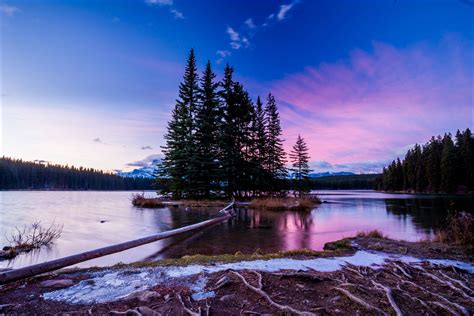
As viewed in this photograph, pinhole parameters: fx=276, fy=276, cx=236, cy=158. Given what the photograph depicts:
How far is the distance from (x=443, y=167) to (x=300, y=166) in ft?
143

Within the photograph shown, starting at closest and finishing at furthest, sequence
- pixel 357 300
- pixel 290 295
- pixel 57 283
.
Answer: pixel 357 300
pixel 290 295
pixel 57 283

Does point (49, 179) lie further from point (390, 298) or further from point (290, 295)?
point (390, 298)

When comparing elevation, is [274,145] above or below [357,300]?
above

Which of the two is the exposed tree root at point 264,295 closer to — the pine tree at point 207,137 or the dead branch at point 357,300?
the dead branch at point 357,300

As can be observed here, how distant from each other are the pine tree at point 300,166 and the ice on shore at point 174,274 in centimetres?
4813

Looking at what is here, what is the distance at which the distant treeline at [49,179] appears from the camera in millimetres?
128375

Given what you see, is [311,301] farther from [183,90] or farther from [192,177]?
[183,90]

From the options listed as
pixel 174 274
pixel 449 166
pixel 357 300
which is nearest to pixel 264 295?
pixel 357 300

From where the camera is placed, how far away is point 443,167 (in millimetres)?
72125

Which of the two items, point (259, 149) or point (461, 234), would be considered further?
point (259, 149)

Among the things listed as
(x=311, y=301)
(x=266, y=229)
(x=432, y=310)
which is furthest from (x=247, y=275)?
(x=266, y=229)

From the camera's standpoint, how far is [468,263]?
752 centimetres

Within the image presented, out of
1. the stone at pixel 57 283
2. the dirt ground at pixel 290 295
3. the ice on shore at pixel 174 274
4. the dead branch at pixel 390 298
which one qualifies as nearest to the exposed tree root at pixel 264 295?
the dirt ground at pixel 290 295

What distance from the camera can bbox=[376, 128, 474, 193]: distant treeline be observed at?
7038 cm
